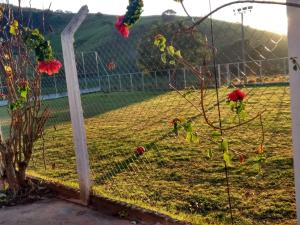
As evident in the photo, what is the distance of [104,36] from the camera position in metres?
42.8

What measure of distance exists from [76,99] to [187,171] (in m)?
1.55

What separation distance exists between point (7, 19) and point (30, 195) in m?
1.71

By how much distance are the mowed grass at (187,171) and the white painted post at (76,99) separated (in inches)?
5.6

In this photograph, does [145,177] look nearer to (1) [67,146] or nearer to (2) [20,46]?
(2) [20,46]

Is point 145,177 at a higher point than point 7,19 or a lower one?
lower

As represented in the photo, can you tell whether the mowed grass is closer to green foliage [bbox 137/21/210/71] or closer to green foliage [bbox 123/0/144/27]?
green foliage [bbox 137/21/210/71]

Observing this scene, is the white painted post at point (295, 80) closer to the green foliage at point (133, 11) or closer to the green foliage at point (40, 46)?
the green foliage at point (133, 11)

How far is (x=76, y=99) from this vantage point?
338 cm

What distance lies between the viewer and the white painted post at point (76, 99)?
325 cm

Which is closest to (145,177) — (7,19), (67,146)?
(7,19)

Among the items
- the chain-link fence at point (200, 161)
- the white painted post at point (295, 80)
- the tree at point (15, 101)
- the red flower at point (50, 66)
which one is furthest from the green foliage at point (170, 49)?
the tree at point (15, 101)

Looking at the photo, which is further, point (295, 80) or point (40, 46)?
point (40, 46)

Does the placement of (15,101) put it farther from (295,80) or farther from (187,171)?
(295,80)

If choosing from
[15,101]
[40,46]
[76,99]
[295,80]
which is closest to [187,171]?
[76,99]
